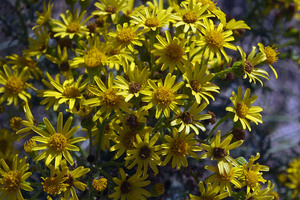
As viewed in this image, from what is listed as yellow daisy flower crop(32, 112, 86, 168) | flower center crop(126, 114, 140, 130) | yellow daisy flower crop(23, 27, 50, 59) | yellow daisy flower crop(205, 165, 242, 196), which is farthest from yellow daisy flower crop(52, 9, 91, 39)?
yellow daisy flower crop(205, 165, 242, 196)

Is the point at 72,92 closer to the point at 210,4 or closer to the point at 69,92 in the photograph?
the point at 69,92

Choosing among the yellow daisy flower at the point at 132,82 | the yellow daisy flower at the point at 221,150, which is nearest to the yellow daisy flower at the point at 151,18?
the yellow daisy flower at the point at 132,82

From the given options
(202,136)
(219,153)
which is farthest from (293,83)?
(219,153)

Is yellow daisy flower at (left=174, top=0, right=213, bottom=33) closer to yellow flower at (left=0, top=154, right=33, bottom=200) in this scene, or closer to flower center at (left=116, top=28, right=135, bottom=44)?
flower center at (left=116, top=28, right=135, bottom=44)

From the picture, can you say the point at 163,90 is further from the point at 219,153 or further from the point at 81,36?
the point at 81,36

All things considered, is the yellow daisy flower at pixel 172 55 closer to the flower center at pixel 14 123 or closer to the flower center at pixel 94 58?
the flower center at pixel 94 58
